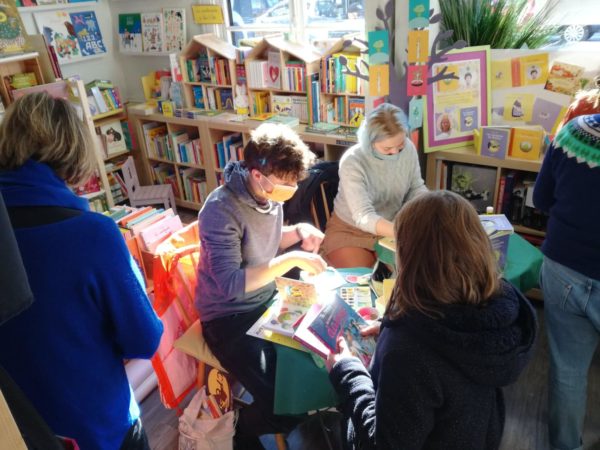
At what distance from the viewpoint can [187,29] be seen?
3.90 m

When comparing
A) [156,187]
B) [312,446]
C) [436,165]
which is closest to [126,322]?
[312,446]

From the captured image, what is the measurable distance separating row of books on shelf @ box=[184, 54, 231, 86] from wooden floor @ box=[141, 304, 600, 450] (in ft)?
8.06

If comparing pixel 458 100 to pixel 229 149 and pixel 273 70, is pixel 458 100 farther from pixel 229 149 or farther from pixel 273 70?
pixel 229 149

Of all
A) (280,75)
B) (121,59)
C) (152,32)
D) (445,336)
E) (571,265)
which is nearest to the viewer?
(445,336)

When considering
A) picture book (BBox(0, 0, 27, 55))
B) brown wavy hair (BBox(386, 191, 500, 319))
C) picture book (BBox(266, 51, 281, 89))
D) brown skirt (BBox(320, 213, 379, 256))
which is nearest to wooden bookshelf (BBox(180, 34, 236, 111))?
picture book (BBox(266, 51, 281, 89))

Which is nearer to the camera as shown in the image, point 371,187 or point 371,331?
point 371,331

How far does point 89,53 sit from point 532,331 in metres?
4.34

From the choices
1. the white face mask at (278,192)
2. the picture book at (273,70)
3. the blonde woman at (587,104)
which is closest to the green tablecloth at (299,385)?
the white face mask at (278,192)

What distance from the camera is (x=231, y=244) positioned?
1580mm

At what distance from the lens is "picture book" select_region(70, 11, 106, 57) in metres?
3.95

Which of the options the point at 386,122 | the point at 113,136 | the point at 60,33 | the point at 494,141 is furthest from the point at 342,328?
the point at 60,33

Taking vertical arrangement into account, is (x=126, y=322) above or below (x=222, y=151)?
above

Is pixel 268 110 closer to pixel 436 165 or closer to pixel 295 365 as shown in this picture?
pixel 436 165

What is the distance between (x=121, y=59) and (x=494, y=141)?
3.62m
